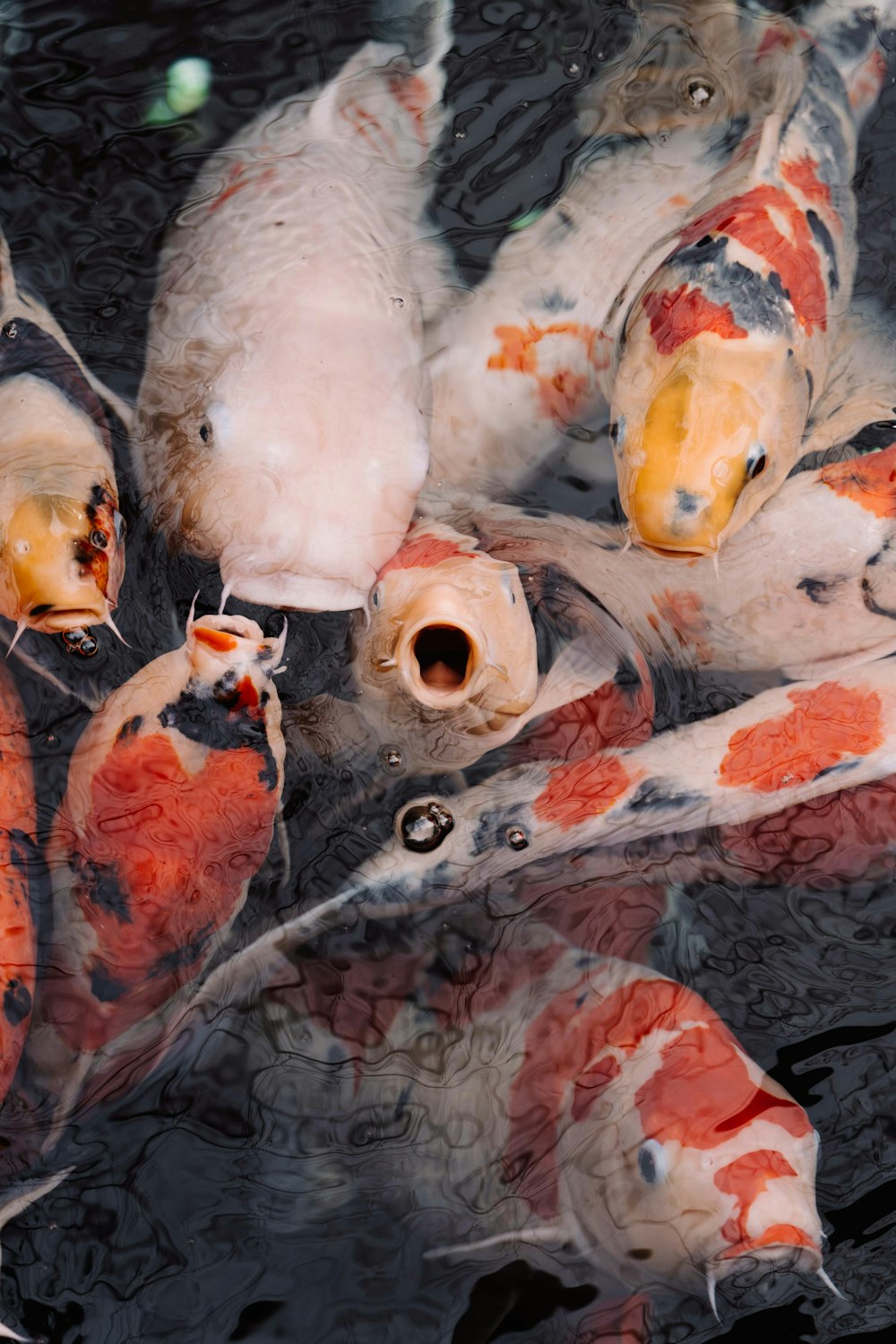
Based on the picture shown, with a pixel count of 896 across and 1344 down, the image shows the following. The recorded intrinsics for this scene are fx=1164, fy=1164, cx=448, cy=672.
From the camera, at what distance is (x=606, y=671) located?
272 centimetres

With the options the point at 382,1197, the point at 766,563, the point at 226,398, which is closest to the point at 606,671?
the point at 766,563

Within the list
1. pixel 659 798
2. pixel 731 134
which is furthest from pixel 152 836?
pixel 731 134

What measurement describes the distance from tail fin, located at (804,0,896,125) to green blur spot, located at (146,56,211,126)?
1.50 metres

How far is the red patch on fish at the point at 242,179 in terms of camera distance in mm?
2738

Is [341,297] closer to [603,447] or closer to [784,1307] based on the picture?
[603,447]

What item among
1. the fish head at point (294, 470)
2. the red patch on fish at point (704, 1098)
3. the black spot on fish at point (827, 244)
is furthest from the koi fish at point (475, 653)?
the black spot on fish at point (827, 244)

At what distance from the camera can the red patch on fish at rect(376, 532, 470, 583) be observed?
8.04 feet

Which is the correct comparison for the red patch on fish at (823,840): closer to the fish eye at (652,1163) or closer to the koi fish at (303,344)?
the fish eye at (652,1163)

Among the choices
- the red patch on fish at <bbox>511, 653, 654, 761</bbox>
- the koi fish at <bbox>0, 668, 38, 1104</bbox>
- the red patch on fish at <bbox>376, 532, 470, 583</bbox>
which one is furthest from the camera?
the red patch on fish at <bbox>511, 653, 654, 761</bbox>

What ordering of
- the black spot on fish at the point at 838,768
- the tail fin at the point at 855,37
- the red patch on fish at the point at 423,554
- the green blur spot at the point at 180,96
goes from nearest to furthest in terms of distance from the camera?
the red patch on fish at the point at 423,554 → the black spot on fish at the point at 838,768 → the tail fin at the point at 855,37 → the green blur spot at the point at 180,96

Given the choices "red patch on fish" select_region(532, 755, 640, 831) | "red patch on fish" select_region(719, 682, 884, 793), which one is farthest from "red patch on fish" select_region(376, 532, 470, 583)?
"red patch on fish" select_region(719, 682, 884, 793)

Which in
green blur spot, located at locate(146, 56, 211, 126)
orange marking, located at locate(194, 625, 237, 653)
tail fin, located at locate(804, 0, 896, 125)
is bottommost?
orange marking, located at locate(194, 625, 237, 653)

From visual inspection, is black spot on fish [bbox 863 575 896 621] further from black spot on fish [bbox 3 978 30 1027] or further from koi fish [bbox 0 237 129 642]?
black spot on fish [bbox 3 978 30 1027]

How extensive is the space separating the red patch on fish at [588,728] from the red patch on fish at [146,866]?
64 centimetres
